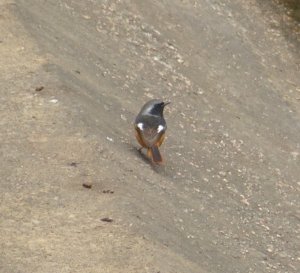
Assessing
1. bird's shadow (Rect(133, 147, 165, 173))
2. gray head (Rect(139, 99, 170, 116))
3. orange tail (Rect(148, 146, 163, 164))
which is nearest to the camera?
orange tail (Rect(148, 146, 163, 164))

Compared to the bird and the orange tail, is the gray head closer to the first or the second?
the bird

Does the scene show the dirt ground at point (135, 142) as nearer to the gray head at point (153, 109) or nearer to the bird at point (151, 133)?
the bird at point (151, 133)

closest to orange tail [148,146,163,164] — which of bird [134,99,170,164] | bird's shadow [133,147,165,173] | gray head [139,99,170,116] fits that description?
bird [134,99,170,164]

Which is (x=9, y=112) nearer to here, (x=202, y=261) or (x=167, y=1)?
(x=202, y=261)

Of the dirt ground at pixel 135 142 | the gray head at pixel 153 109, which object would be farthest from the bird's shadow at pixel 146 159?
the gray head at pixel 153 109

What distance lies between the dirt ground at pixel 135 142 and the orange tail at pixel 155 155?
0.59ft

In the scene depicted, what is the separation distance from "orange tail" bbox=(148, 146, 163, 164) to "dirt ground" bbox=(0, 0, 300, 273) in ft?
0.59

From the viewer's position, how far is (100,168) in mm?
8992

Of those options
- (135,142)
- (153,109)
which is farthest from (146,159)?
A: (153,109)

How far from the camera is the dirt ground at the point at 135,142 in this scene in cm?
784

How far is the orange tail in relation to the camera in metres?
Answer: 10.1

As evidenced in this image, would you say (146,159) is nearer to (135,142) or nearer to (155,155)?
(155,155)

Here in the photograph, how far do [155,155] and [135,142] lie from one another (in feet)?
2.29

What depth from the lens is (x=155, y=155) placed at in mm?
10125
